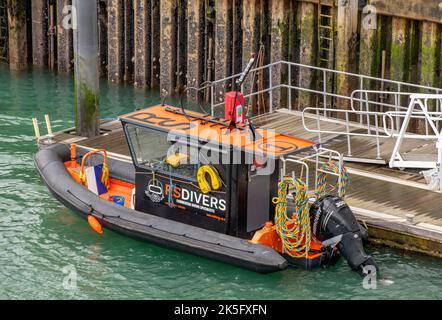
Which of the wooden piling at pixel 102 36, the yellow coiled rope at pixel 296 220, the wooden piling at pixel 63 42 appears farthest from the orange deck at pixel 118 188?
the wooden piling at pixel 63 42

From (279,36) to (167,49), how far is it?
3.01 m

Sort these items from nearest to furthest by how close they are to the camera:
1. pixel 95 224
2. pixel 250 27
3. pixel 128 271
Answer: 1. pixel 128 271
2. pixel 95 224
3. pixel 250 27

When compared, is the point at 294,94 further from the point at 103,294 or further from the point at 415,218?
the point at 103,294

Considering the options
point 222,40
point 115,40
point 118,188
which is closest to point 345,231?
point 118,188

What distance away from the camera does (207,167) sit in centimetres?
1667

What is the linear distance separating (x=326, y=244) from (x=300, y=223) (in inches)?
20.6

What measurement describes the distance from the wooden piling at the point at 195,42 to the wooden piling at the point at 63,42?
353 cm

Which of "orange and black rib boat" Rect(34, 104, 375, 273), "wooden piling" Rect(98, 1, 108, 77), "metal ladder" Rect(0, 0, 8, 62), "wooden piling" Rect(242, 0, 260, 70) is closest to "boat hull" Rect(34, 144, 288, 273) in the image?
"orange and black rib boat" Rect(34, 104, 375, 273)

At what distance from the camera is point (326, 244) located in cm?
1648

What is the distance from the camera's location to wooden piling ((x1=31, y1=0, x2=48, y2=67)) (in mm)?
27953

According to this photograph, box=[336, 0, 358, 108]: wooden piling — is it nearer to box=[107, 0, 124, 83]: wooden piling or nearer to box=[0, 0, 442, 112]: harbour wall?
box=[0, 0, 442, 112]: harbour wall

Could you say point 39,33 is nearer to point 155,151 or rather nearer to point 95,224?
point 95,224

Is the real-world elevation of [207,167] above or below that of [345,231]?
above

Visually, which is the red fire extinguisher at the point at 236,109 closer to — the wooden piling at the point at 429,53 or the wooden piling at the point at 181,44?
the wooden piling at the point at 429,53
